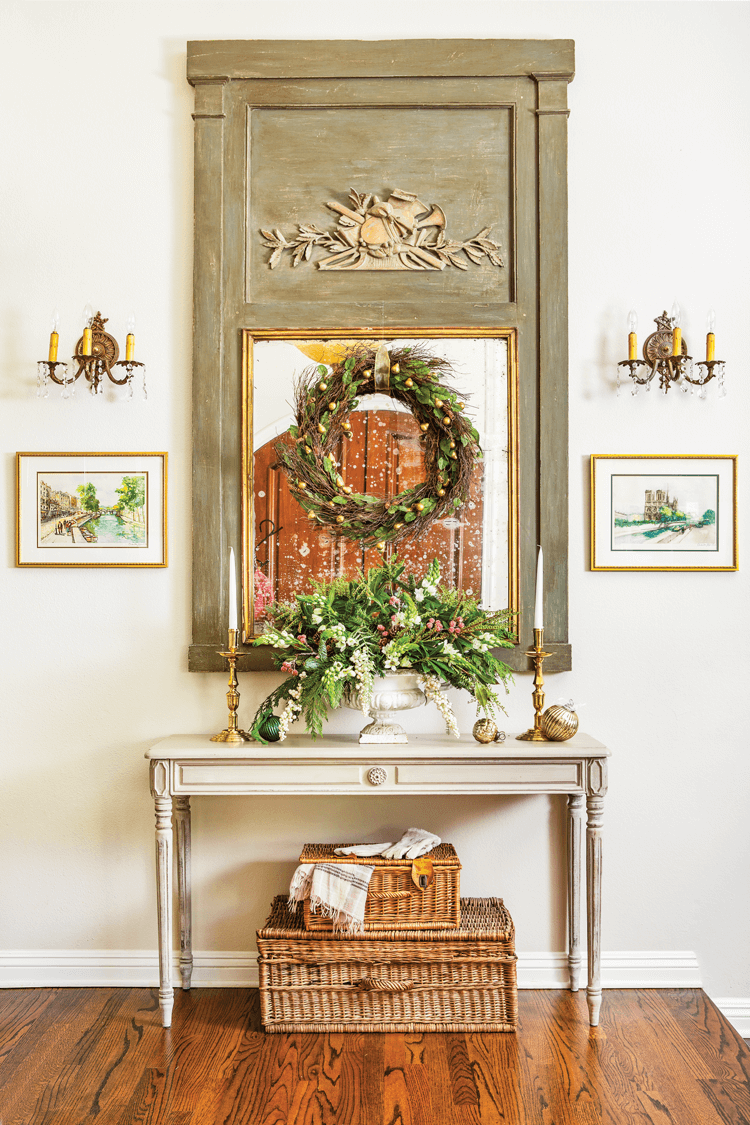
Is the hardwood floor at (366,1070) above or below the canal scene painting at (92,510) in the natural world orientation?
below

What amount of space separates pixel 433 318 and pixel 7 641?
6.50 feet

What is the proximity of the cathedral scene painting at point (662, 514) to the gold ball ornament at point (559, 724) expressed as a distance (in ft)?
2.26

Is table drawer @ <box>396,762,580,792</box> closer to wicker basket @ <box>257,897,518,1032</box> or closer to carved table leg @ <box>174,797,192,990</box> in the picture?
wicker basket @ <box>257,897,518,1032</box>

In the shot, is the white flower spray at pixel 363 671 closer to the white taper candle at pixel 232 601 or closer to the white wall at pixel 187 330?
the white taper candle at pixel 232 601

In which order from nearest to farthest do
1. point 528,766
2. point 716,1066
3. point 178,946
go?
point 716,1066 → point 528,766 → point 178,946

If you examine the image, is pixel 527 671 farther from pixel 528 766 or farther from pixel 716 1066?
pixel 716 1066

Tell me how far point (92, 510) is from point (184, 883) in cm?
139

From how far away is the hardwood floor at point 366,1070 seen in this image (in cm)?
219

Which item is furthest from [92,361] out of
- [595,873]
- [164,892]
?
[595,873]

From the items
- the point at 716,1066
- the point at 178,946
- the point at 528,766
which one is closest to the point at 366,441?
the point at 528,766

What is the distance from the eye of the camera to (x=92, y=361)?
9.76ft

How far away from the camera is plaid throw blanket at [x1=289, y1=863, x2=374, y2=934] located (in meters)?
2.54

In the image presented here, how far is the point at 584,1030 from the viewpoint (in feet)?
8.57

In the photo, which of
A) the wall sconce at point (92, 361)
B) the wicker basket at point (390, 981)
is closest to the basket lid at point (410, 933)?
the wicker basket at point (390, 981)
